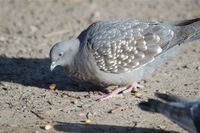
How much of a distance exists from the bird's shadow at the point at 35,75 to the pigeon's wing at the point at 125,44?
2.25 feet

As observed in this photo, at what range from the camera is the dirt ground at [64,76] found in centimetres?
744

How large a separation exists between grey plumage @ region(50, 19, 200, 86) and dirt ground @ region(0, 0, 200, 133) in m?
0.35

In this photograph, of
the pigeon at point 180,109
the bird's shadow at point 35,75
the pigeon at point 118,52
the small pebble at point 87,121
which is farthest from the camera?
the bird's shadow at point 35,75

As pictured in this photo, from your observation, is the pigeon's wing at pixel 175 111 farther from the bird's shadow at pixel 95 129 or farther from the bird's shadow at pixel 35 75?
the bird's shadow at pixel 35 75

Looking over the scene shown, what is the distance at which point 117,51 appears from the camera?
27.1ft

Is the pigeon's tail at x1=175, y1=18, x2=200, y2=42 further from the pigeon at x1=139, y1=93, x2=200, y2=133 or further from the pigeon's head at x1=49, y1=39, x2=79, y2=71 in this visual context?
the pigeon at x1=139, y1=93, x2=200, y2=133

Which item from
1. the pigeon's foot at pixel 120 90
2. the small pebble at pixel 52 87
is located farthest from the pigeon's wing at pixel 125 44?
the small pebble at pixel 52 87

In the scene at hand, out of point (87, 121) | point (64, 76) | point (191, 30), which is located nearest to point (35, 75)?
point (64, 76)

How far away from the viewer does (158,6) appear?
40.3 feet

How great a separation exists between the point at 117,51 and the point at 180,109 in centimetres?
225

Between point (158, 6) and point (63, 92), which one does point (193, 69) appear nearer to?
point (63, 92)

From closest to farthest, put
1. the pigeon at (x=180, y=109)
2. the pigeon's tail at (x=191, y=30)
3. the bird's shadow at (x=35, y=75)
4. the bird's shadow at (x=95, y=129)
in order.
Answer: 1. the pigeon at (x=180, y=109)
2. the bird's shadow at (x=95, y=129)
3. the pigeon's tail at (x=191, y=30)
4. the bird's shadow at (x=35, y=75)

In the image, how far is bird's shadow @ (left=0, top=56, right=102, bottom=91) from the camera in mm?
8812

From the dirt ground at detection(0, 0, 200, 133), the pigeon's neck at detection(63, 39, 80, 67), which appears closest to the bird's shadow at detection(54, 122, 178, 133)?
the dirt ground at detection(0, 0, 200, 133)
